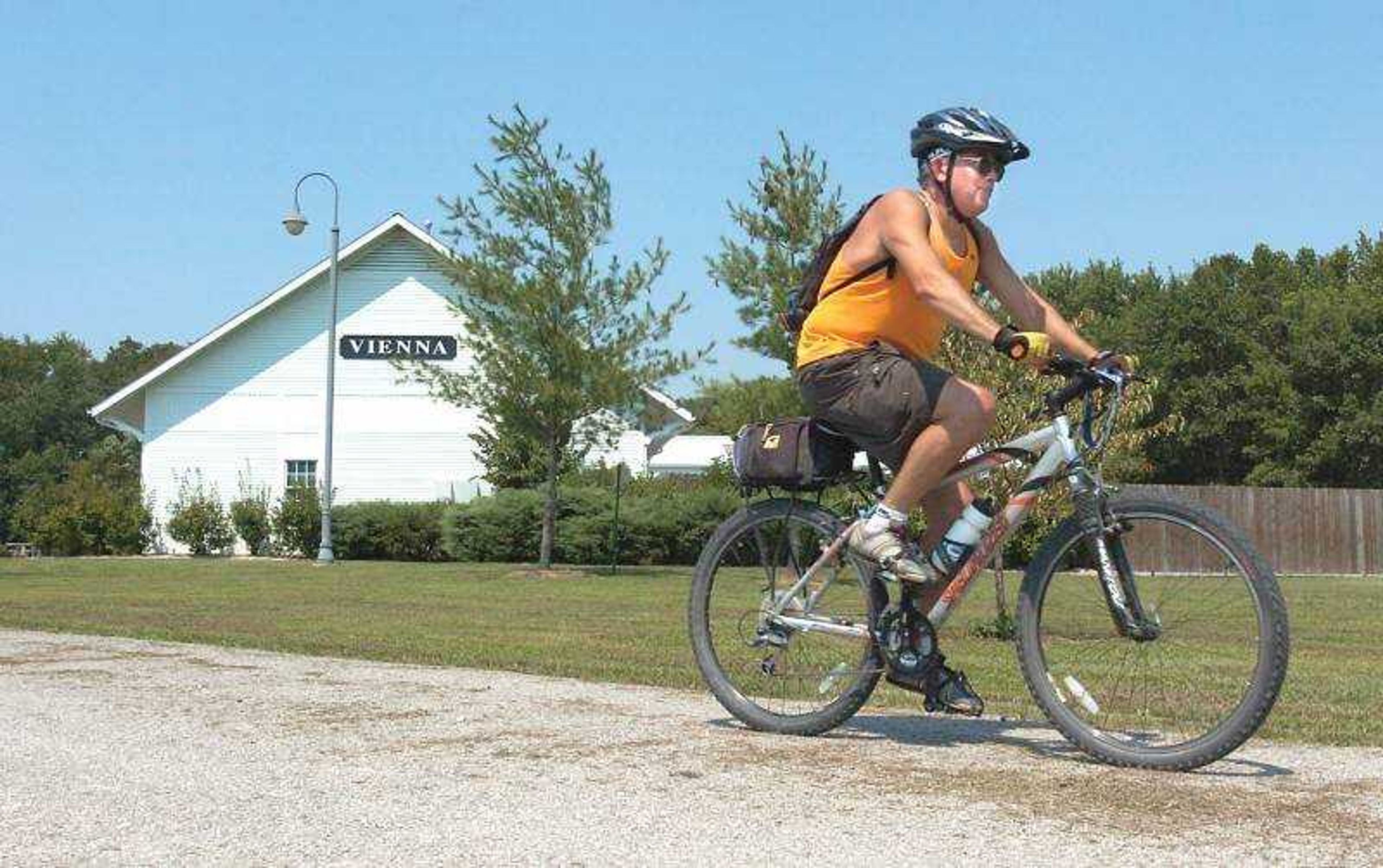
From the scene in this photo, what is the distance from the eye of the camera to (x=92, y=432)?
336 feet

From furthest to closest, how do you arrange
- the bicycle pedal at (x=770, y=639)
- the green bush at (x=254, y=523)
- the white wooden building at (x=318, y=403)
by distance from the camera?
the white wooden building at (x=318, y=403), the green bush at (x=254, y=523), the bicycle pedal at (x=770, y=639)

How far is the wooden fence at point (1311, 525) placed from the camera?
130 feet

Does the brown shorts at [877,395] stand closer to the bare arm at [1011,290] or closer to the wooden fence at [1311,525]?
the bare arm at [1011,290]

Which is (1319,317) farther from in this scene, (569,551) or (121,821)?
(121,821)

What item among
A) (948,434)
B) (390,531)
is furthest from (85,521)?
(948,434)

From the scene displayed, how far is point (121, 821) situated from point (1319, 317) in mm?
59548

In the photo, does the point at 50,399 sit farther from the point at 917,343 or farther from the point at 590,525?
the point at 917,343

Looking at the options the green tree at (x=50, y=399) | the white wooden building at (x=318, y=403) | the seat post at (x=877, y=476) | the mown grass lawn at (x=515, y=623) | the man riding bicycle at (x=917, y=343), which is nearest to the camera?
the man riding bicycle at (x=917, y=343)

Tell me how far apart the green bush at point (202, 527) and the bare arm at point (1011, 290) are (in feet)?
121

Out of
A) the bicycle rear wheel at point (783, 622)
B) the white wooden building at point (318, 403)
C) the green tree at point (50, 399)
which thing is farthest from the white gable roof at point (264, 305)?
the green tree at point (50, 399)

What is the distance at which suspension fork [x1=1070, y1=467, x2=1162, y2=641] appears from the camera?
5.02 metres

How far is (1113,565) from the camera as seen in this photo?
5.03m

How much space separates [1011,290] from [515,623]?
8714mm

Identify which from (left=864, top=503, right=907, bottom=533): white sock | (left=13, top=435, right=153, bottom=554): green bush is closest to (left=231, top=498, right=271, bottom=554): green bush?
(left=13, top=435, right=153, bottom=554): green bush
